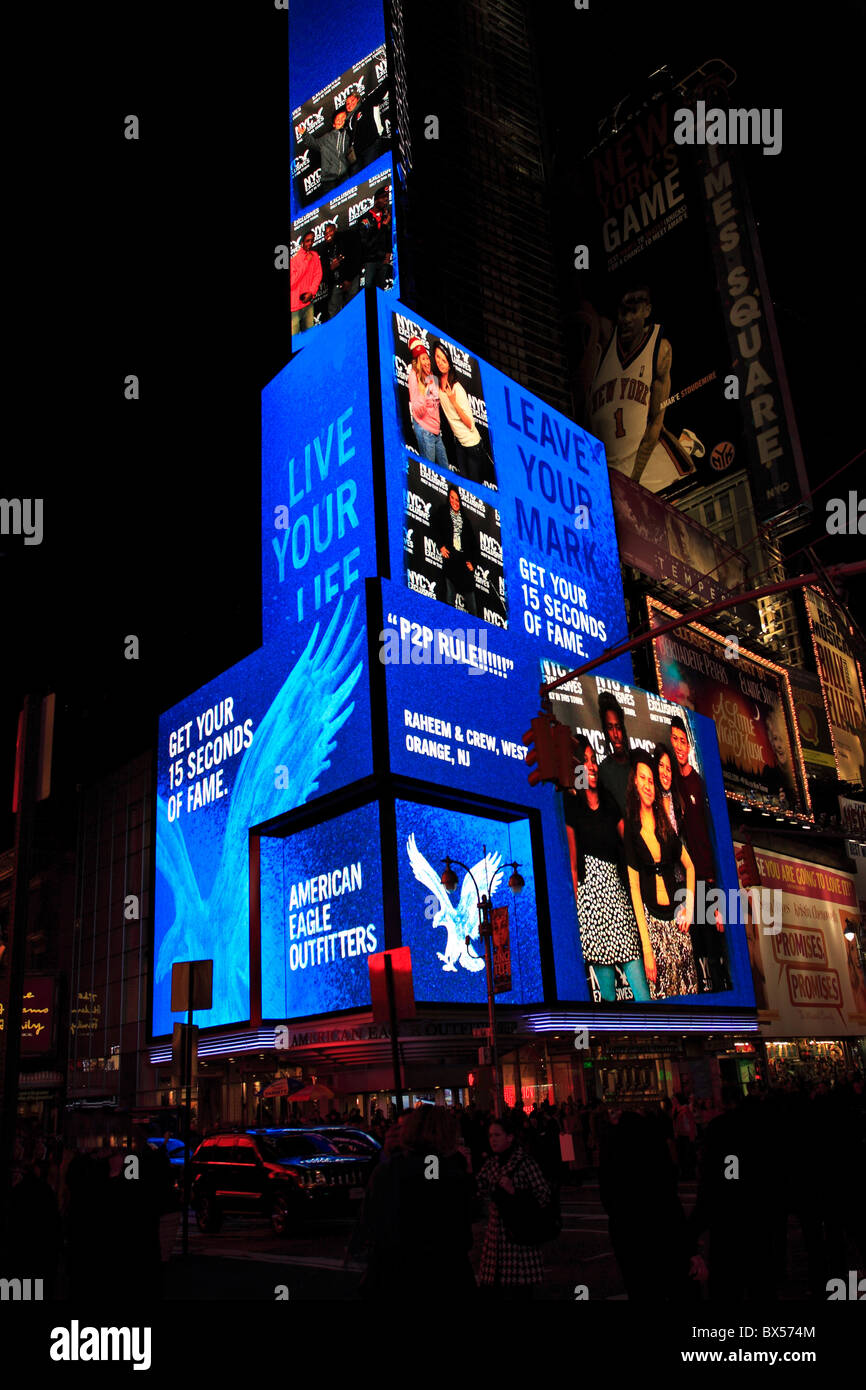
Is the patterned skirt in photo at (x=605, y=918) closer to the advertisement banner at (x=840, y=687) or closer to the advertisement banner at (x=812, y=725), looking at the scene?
the advertisement banner at (x=812, y=725)

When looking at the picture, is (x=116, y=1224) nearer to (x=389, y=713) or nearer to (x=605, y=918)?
(x=389, y=713)

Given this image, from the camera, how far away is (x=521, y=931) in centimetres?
3472

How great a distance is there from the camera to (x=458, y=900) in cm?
3288

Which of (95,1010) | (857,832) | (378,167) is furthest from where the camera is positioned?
(857,832)

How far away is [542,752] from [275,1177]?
895cm

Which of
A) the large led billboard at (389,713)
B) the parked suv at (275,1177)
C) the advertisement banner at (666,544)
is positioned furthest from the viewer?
the advertisement banner at (666,544)

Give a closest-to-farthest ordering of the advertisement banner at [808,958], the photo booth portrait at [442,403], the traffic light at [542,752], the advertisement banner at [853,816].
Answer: the traffic light at [542,752], the photo booth portrait at [442,403], the advertisement banner at [808,958], the advertisement banner at [853,816]

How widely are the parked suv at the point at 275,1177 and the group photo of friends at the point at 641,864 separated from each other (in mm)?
18762

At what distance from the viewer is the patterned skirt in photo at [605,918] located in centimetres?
3594

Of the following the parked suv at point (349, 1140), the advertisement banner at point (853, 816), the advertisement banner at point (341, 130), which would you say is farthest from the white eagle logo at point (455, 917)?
the advertisement banner at point (853, 816)

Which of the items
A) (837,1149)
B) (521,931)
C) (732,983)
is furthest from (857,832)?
(837,1149)
